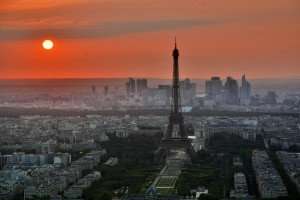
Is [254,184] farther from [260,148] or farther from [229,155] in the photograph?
[260,148]

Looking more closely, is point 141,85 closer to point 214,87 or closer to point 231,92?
point 214,87

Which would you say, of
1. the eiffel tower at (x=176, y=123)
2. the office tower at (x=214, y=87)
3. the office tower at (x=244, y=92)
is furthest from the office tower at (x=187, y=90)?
the eiffel tower at (x=176, y=123)

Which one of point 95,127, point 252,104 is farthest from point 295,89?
point 95,127

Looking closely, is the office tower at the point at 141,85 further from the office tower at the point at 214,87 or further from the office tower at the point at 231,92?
the office tower at the point at 231,92

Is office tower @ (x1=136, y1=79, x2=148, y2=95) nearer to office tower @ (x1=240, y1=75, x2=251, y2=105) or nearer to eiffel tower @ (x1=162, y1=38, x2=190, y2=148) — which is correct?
office tower @ (x1=240, y1=75, x2=251, y2=105)

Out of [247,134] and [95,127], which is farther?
[95,127]

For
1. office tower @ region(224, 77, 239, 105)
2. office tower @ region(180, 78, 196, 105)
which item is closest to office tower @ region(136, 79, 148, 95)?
office tower @ region(180, 78, 196, 105)

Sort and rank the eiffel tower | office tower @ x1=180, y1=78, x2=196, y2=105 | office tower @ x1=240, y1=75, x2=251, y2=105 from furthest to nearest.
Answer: office tower @ x1=240, y1=75, x2=251, y2=105 → office tower @ x1=180, y1=78, x2=196, y2=105 → the eiffel tower
